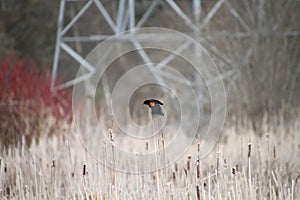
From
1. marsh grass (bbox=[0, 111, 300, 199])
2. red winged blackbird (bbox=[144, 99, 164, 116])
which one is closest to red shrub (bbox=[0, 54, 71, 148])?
marsh grass (bbox=[0, 111, 300, 199])

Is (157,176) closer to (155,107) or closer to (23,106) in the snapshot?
(155,107)

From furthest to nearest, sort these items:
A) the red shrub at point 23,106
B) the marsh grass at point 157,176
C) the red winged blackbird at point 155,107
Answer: the red shrub at point 23,106 < the marsh grass at point 157,176 < the red winged blackbird at point 155,107

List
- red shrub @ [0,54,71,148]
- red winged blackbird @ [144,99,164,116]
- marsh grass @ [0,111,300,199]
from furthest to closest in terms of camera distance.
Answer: red shrub @ [0,54,71,148] < marsh grass @ [0,111,300,199] < red winged blackbird @ [144,99,164,116]

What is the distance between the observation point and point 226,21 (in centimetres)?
633

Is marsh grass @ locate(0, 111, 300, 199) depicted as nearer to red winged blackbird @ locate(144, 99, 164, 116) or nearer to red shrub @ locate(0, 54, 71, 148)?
red winged blackbird @ locate(144, 99, 164, 116)

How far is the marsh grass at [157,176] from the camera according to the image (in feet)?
9.32

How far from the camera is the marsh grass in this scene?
284 centimetres

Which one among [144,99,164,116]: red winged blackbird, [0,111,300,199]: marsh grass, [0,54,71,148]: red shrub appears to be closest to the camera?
[144,99,164,116]: red winged blackbird

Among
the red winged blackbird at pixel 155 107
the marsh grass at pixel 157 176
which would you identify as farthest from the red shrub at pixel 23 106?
the red winged blackbird at pixel 155 107

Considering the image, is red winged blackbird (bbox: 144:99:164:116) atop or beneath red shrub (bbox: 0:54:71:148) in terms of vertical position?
beneath

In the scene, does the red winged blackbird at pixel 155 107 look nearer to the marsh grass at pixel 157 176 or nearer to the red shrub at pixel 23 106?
the marsh grass at pixel 157 176

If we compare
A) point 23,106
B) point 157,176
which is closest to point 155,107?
point 157,176

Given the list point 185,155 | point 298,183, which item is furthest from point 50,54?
point 298,183

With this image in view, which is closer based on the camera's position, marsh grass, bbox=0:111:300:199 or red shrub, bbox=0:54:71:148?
marsh grass, bbox=0:111:300:199
